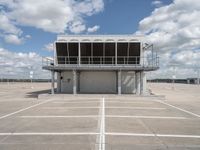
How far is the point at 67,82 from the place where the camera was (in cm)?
2778

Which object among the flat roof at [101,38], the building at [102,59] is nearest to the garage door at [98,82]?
the building at [102,59]

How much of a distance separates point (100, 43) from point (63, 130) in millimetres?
17972

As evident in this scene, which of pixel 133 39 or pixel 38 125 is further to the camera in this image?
pixel 133 39

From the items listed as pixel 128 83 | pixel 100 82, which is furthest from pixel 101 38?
pixel 128 83

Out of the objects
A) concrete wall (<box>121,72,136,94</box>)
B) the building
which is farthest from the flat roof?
concrete wall (<box>121,72,136,94</box>)

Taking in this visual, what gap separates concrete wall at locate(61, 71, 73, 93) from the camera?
2766 centimetres

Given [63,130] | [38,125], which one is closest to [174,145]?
[63,130]

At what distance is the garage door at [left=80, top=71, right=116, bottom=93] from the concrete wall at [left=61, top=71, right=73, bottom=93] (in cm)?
129

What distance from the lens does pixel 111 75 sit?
2745cm

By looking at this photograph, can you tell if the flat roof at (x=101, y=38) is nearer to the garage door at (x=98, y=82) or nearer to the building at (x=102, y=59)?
the building at (x=102, y=59)

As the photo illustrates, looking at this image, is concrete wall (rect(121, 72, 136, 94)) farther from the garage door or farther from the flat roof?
the flat roof

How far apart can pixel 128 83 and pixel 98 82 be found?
351 cm

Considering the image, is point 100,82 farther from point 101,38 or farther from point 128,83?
point 101,38

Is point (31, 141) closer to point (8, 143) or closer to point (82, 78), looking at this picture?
point (8, 143)
